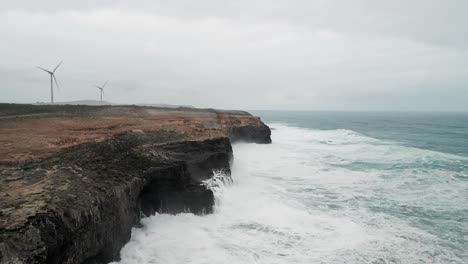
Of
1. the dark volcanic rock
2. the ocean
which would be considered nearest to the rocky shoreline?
the ocean

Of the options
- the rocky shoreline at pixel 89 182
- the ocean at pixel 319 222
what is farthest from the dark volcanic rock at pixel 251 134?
the rocky shoreline at pixel 89 182

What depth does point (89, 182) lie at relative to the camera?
613 inches

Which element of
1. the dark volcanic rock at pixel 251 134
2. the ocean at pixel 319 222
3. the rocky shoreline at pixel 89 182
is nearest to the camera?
the rocky shoreline at pixel 89 182

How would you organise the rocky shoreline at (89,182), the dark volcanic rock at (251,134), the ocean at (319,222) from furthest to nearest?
the dark volcanic rock at (251,134), the ocean at (319,222), the rocky shoreline at (89,182)

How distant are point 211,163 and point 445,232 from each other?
15809mm

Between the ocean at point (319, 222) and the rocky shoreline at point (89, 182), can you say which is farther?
the ocean at point (319, 222)

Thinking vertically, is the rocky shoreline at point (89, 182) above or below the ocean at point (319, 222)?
above

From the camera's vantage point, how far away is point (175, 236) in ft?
58.6

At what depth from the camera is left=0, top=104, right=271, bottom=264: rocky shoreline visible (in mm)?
11445

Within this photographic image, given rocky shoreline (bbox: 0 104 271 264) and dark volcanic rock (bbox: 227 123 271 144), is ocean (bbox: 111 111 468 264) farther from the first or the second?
dark volcanic rock (bbox: 227 123 271 144)

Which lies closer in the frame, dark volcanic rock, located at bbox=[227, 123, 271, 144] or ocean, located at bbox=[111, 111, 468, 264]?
ocean, located at bbox=[111, 111, 468, 264]

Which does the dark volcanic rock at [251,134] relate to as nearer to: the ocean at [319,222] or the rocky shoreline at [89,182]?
the ocean at [319,222]

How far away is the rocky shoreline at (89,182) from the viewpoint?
1145 cm

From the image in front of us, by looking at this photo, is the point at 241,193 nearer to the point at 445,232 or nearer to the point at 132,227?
the point at 132,227
